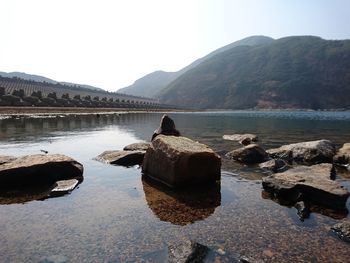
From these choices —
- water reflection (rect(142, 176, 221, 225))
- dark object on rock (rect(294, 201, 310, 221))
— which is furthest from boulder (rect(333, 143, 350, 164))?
dark object on rock (rect(294, 201, 310, 221))

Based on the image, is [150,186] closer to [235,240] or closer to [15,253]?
[235,240]

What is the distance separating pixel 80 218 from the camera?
25.8ft

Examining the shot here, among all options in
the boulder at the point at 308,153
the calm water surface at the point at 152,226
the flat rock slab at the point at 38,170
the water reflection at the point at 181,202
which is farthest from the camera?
the boulder at the point at 308,153

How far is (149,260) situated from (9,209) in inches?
190

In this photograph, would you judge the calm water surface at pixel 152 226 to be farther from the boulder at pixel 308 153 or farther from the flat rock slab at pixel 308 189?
the boulder at pixel 308 153

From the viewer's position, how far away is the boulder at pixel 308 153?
17250mm

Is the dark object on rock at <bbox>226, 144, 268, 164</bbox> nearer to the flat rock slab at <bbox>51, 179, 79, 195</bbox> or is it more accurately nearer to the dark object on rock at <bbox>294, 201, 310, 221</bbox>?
the dark object on rock at <bbox>294, 201, 310, 221</bbox>

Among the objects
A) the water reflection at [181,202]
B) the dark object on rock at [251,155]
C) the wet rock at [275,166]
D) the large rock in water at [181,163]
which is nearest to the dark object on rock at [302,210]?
the water reflection at [181,202]

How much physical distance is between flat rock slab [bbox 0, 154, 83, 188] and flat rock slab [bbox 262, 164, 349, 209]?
7.26 meters

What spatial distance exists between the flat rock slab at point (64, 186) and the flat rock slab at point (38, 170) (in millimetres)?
656

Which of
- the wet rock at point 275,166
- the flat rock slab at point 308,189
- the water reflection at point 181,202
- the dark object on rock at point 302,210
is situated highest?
the flat rock slab at point 308,189

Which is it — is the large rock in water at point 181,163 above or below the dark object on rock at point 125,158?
above

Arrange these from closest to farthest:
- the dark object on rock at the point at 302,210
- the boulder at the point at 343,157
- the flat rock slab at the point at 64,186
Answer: the dark object on rock at the point at 302,210 < the flat rock slab at the point at 64,186 < the boulder at the point at 343,157

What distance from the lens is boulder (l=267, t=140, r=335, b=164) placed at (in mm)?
17250
